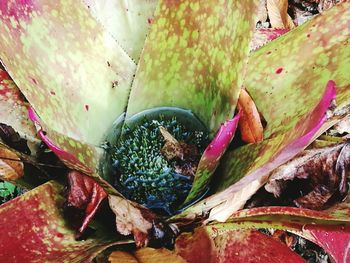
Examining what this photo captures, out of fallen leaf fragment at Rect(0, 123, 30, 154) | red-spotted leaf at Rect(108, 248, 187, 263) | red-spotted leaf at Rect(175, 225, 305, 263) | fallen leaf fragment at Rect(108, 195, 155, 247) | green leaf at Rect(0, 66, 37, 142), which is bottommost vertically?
red-spotted leaf at Rect(175, 225, 305, 263)

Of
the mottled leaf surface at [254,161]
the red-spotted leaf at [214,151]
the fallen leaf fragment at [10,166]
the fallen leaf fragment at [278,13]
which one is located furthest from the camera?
the fallen leaf fragment at [278,13]

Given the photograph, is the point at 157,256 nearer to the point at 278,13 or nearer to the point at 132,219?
the point at 132,219

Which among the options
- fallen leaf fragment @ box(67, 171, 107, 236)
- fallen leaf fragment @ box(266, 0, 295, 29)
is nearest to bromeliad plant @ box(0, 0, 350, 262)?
fallen leaf fragment @ box(67, 171, 107, 236)

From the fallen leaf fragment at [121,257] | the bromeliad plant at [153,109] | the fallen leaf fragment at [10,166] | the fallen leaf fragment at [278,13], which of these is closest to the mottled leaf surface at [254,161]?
the bromeliad plant at [153,109]

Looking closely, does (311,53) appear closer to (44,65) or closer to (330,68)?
(330,68)

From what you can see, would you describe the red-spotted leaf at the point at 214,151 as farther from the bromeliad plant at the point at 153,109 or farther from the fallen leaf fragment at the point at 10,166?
the fallen leaf fragment at the point at 10,166

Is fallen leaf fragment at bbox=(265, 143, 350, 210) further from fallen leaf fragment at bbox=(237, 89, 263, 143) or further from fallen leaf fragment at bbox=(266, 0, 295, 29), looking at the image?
fallen leaf fragment at bbox=(266, 0, 295, 29)

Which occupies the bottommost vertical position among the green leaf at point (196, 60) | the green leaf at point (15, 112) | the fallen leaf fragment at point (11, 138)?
the green leaf at point (196, 60)
